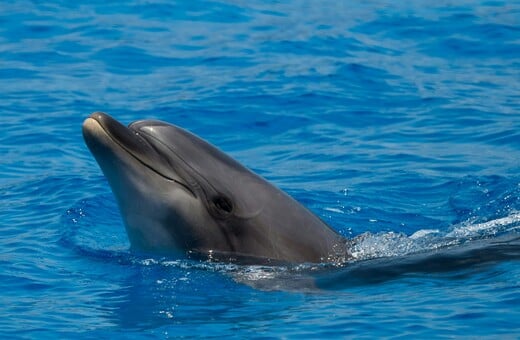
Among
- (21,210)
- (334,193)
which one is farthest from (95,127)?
(334,193)

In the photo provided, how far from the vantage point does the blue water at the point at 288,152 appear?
28.6ft

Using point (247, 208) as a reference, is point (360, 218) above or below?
below

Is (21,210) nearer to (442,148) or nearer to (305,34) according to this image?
(442,148)

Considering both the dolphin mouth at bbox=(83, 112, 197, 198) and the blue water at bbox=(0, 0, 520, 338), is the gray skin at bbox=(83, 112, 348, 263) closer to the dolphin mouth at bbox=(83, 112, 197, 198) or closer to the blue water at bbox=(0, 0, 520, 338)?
the dolphin mouth at bbox=(83, 112, 197, 198)

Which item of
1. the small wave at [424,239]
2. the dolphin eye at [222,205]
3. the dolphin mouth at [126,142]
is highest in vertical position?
the dolphin mouth at [126,142]

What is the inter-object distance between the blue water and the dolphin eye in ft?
→ 1.47

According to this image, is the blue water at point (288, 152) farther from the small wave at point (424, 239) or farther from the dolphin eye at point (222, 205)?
the dolphin eye at point (222, 205)

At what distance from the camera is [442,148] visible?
14805mm

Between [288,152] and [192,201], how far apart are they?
583 centimetres

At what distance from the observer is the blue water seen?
870 cm

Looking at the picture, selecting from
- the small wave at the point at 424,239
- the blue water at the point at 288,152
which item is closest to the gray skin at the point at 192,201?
the blue water at the point at 288,152

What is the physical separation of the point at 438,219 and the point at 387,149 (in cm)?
242

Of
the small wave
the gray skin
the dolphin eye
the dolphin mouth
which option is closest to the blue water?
the small wave

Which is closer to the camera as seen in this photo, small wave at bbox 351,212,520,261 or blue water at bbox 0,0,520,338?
blue water at bbox 0,0,520,338
